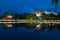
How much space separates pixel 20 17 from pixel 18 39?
21918 mm

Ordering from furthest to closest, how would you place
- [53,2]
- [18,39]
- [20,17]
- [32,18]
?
[20,17], [32,18], [18,39], [53,2]

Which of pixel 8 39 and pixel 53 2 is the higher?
pixel 53 2

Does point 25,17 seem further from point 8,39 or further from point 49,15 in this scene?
point 8,39

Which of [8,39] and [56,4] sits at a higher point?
[56,4]

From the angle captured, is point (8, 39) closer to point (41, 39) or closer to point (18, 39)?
point (18, 39)

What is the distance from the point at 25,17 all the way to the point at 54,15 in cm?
419

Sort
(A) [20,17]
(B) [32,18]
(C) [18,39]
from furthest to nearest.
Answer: (A) [20,17] < (B) [32,18] < (C) [18,39]

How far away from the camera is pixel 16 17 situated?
29.3 metres

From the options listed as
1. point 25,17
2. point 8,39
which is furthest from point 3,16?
point 8,39

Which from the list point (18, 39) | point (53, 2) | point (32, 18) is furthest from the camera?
point (32, 18)

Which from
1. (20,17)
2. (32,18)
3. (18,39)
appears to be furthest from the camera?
(20,17)

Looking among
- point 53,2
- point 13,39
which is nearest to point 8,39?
point 13,39

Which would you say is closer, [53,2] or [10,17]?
[53,2]

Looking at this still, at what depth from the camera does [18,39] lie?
8164mm
